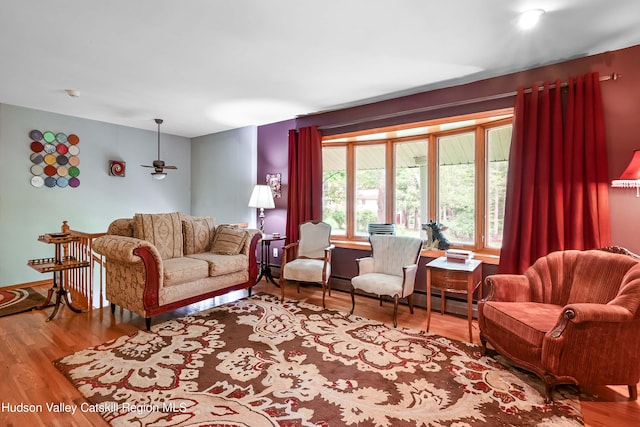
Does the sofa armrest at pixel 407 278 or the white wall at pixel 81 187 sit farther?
the white wall at pixel 81 187

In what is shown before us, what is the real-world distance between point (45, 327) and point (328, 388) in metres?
2.83

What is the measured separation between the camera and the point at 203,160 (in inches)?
246

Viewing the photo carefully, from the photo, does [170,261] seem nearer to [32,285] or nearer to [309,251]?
[309,251]

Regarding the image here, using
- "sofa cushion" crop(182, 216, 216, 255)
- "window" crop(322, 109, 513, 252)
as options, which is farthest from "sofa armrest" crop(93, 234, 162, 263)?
"window" crop(322, 109, 513, 252)

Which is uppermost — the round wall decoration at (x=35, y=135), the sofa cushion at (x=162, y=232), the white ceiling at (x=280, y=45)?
the white ceiling at (x=280, y=45)

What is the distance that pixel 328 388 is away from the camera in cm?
212

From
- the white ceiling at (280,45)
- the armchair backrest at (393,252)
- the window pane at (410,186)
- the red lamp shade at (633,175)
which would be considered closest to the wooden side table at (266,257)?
the armchair backrest at (393,252)

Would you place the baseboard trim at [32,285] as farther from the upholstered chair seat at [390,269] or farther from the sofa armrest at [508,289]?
the sofa armrest at [508,289]

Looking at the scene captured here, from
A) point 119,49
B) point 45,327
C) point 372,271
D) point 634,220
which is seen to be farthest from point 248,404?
point 634,220

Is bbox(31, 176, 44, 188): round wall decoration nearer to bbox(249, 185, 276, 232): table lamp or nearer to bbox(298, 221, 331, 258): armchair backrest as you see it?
bbox(249, 185, 276, 232): table lamp

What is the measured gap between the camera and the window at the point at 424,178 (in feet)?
12.0

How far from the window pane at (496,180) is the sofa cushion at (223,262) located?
9.70 ft

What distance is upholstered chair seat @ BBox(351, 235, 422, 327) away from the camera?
3.21 m

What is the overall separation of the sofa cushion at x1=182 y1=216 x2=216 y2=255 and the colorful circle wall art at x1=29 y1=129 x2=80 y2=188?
2.26 metres
